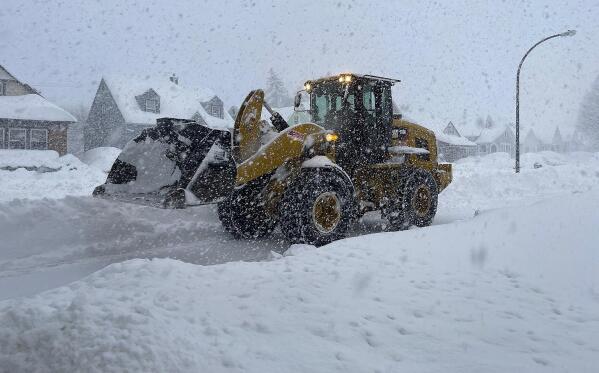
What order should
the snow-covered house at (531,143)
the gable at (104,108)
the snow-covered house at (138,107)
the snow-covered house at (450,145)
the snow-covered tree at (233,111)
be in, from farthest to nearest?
the snow-covered house at (531,143) → the snow-covered house at (450,145) → the snow-covered tree at (233,111) → the gable at (104,108) → the snow-covered house at (138,107)

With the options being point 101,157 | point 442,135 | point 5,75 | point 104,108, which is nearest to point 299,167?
point 101,157

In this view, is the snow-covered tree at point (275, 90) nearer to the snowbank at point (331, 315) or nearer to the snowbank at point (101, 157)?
the snowbank at point (101, 157)

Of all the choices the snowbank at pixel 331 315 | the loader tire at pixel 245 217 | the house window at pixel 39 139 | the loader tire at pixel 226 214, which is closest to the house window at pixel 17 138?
the house window at pixel 39 139

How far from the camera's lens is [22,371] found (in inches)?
112

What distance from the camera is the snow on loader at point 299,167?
626cm

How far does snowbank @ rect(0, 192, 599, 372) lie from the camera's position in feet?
9.85

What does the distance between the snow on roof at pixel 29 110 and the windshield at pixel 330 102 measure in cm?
2727

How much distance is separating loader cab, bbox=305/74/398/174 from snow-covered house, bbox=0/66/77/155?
27.4 meters

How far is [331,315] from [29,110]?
32.6 metres

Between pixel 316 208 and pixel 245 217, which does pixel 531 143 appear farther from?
pixel 316 208

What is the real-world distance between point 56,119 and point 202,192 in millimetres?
29111

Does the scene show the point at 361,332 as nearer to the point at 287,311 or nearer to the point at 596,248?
the point at 287,311

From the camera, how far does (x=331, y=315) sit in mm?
3770

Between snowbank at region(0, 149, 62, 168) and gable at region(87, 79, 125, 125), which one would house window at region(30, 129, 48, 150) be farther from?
gable at region(87, 79, 125, 125)
